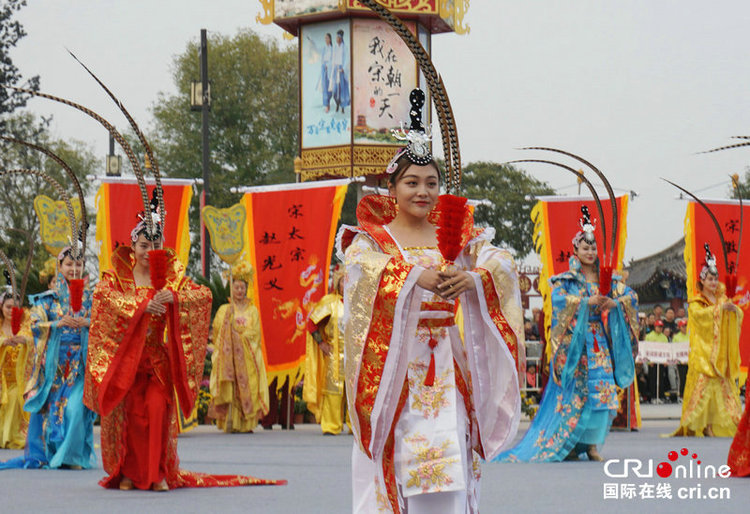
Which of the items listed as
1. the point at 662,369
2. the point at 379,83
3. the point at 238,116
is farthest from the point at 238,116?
the point at 662,369

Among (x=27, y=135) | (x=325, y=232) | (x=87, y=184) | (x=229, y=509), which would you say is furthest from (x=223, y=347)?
(x=87, y=184)

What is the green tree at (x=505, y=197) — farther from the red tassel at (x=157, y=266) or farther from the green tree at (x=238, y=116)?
the red tassel at (x=157, y=266)

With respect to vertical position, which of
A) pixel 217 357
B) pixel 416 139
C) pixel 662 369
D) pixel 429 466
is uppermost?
pixel 416 139

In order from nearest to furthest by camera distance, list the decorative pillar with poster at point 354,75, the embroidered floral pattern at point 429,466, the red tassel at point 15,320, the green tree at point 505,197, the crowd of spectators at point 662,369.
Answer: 1. the embroidered floral pattern at point 429,466
2. the red tassel at point 15,320
3. the crowd of spectators at point 662,369
4. the decorative pillar with poster at point 354,75
5. the green tree at point 505,197

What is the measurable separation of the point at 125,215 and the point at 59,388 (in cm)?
360

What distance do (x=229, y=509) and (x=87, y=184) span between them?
2937cm

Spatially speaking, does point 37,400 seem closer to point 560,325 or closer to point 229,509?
point 229,509

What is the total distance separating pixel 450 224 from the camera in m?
4.95

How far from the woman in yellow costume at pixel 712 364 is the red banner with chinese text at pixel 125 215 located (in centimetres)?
517

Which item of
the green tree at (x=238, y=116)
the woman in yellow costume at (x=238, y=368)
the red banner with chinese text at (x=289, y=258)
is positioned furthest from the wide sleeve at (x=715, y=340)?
the green tree at (x=238, y=116)

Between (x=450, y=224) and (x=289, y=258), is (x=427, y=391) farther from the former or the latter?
(x=289, y=258)

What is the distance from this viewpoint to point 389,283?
5008mm

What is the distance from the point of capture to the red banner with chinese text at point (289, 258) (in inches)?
562
